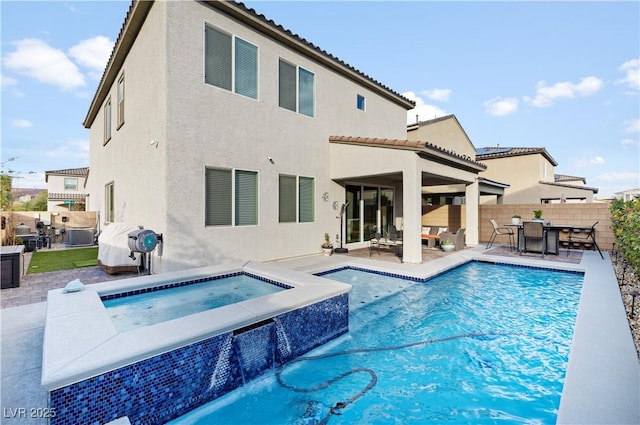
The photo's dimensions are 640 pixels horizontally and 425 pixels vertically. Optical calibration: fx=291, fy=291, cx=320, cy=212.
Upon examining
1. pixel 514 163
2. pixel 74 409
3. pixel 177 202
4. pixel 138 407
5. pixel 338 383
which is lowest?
pixel 338 383

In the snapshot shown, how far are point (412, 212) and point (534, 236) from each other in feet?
19.6

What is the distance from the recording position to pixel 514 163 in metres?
25.3

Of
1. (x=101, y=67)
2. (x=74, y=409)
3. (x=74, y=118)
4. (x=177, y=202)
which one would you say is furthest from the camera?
(x=74, y=118)

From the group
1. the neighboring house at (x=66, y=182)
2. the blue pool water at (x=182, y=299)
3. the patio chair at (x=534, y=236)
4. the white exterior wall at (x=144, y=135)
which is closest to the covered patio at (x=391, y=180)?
the patio chair at (x=534, y=236)

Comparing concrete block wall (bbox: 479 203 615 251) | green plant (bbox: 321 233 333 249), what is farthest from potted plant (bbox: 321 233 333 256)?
concrete block wall (bbox: 479 203 615 251)

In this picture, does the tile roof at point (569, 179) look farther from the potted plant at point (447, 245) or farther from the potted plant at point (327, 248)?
the potted plant at point (327, 248)

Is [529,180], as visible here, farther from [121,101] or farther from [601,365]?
[121,101]

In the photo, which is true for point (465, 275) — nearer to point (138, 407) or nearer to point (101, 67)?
point (138, 407)

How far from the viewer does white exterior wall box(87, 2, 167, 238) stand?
26.7 feet

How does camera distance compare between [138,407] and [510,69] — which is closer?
[138,407]

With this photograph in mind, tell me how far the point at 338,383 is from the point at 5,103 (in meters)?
20.3

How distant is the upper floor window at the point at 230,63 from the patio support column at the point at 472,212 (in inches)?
475

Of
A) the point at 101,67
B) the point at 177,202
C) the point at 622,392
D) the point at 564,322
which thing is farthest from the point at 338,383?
the point at 101,67

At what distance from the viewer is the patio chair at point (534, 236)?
38.9 feet
